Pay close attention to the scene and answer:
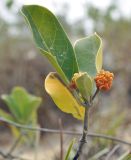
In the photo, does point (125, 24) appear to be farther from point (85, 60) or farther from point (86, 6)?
point (85, 60)

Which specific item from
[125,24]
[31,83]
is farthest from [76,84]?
[125,24]

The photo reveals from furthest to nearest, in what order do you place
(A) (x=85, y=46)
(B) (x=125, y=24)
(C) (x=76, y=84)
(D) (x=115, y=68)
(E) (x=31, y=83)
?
(B) (x=125, y=24) < (D) (x=115, y=68) < (E) (x=31, y=83) < (A) (x=85, y=46) < (C) (x=76, y=84)

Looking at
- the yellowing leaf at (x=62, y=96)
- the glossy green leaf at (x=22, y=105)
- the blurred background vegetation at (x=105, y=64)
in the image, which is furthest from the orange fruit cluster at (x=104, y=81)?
the blurred background vegetation at (x=105, y=64)

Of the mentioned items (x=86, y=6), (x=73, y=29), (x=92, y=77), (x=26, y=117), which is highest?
(x=92, y=77)

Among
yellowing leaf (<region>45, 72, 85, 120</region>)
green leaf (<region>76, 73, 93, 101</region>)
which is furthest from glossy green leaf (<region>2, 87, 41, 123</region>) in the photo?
green leaf (<region>76, 73, 93, 101</region>)

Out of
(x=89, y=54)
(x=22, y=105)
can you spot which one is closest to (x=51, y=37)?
(x=89, y=54)

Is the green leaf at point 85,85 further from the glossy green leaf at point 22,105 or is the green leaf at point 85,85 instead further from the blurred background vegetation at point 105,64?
the blurred background vegetation at point 105,64

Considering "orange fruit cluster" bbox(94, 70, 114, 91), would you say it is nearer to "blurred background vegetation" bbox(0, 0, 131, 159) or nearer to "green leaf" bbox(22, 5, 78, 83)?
"green leaf" bbox(22, 5, 78, 83)
